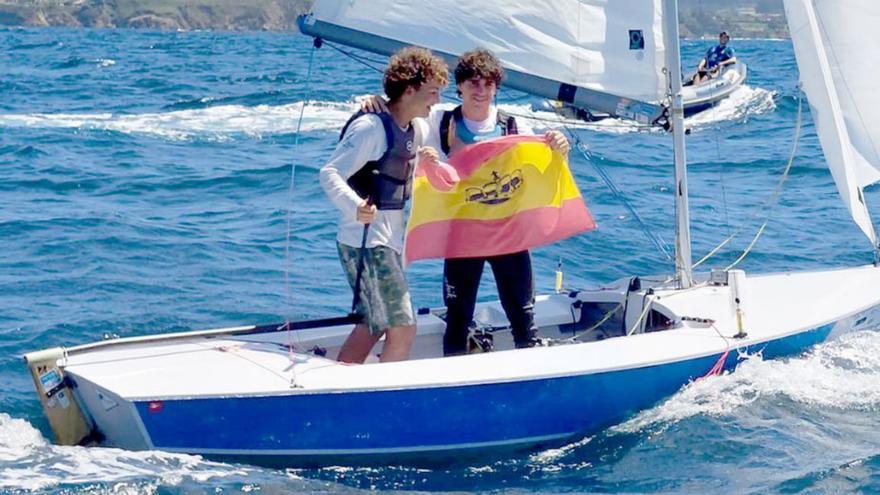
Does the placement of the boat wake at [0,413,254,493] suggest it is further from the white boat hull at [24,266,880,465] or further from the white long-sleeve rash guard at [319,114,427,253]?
the white long-sleeve rash guard at [319,114,427,253]

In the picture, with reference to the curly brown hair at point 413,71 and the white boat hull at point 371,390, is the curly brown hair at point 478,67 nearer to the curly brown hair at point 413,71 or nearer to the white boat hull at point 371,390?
the curly brown hair at point 413,71

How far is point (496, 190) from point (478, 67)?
657 mm

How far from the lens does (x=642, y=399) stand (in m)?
6.76

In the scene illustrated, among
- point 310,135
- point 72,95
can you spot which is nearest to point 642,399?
point 310,135

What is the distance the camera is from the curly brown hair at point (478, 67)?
6.53m

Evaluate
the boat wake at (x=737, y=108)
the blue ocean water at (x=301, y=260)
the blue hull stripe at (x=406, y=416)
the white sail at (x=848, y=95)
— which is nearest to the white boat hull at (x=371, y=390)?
the blue hull stripe at (x=406, y=416)

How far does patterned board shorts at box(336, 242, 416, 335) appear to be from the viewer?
6473 mm

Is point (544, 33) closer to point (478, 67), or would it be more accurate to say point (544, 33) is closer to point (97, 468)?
point (478, 67)

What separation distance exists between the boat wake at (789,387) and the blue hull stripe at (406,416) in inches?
6.1

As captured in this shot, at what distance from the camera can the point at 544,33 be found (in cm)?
736

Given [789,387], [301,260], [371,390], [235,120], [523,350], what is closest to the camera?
[371,390]

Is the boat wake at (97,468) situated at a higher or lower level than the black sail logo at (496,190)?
lower

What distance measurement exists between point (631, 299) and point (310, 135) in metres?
12.5

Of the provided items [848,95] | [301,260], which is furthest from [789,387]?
[301,260]
